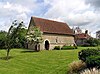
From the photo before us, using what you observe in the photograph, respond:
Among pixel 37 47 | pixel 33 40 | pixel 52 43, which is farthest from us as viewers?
pixel 52 43

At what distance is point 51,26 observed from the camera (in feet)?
211

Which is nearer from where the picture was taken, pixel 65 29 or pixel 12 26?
pixel 12 26

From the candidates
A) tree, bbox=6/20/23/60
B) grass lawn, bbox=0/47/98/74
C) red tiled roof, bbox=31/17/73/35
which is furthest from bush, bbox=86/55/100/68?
red tiled roof, bbox=31/17/73/35

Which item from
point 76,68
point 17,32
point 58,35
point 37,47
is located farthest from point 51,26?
point 76,68

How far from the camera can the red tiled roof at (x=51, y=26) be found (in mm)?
60381

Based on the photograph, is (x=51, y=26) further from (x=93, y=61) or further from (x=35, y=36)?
(x=93, y=61)

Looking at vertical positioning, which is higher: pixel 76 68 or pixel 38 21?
pixel 38 21

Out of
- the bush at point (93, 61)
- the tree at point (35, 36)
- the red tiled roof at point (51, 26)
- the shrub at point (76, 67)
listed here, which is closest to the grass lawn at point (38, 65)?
the shrub at point (76, 67)

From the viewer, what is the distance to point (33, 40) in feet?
179

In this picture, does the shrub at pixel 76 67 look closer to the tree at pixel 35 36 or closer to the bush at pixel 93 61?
the bush at pixel 93 61

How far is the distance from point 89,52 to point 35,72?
776 centimetres

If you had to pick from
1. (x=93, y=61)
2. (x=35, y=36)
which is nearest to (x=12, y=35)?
(x=35, y=36)

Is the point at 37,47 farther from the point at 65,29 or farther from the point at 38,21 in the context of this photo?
the point at 65,29

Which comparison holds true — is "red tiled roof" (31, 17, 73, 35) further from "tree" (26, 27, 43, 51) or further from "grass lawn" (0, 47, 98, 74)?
"grass lawn" (0, 47, 98, 74)
